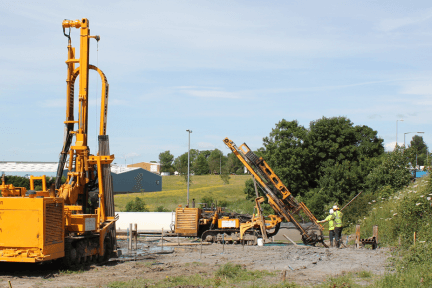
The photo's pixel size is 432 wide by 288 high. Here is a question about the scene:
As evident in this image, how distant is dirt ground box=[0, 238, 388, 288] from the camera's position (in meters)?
13.8

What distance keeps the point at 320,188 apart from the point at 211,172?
3187 inches

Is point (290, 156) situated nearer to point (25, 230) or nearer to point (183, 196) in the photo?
point (183, 196)

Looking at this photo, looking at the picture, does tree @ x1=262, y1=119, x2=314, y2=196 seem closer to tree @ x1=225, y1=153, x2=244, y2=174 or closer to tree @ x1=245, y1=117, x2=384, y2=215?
tree @ x1=245, y1=117, x2=384, y2=215

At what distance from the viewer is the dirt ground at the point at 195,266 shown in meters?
13.8

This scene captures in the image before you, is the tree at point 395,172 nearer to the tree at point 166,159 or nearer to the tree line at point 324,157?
the tree line at point 324,157

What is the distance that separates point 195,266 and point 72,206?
4660 mm

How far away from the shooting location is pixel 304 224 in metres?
25.4

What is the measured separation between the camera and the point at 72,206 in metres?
16.2

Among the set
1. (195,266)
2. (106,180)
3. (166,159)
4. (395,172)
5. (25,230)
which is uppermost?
(166,159)

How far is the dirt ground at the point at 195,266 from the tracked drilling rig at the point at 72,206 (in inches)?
A: 29.2

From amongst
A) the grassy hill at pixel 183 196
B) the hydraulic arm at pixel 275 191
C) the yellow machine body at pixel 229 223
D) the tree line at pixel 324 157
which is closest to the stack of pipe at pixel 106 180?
the hydraulic arm at pixel 275 191

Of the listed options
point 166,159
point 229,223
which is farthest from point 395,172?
point 166,159

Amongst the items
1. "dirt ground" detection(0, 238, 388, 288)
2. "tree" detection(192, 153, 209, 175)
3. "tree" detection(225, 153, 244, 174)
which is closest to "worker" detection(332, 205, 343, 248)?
"dirt ground" detection(0, 238, 388, 288)

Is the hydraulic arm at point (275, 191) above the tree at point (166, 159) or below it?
below
